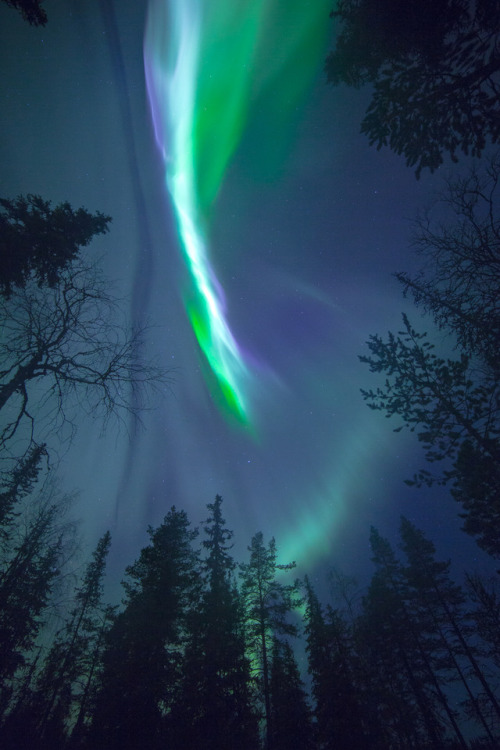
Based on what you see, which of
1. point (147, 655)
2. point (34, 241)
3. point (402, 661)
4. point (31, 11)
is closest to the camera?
point (31, 11)

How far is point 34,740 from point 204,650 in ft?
52.8

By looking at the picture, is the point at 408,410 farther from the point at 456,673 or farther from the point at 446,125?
the point at 456,673

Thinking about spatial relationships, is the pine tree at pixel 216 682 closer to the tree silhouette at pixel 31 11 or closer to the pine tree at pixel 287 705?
the pine tree at pixel 287 705

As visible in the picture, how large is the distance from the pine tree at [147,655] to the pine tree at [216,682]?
747 millimetres

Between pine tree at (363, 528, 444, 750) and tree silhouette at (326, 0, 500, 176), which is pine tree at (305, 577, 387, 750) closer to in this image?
pine tree at (363, 528, 444, 750)

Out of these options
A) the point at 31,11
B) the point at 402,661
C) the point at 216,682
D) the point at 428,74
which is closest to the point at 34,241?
the point at 31,11

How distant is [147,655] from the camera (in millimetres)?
12891

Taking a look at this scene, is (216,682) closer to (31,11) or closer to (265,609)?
(265,609)

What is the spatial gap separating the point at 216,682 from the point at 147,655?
3978 mm

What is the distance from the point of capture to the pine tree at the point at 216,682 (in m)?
12.8

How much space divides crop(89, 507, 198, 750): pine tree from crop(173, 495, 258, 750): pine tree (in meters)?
0.75

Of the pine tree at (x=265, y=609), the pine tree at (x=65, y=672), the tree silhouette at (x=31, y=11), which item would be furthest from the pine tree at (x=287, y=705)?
the tree silhouette at (x=31, y=11)

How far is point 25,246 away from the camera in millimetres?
6938

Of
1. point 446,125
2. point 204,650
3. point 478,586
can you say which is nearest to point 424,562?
point 478,586
